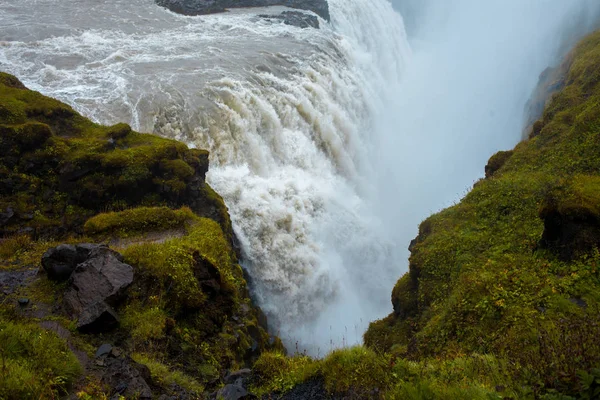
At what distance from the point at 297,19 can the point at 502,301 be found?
38.5 m

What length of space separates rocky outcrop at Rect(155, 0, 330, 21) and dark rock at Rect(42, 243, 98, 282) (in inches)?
1410

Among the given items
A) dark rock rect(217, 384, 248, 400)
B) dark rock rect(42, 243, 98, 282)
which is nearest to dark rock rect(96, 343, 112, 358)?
dark rock rect(217, 384, 248, 400)

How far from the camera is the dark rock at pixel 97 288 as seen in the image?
6078 millimetres

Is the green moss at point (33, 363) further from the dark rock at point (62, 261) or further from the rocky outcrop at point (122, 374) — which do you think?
the dark rock at point (62, 261)

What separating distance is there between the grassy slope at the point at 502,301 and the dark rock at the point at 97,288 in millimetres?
2560

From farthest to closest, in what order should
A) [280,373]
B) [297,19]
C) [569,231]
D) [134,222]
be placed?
[297,19] < [134,222] < [569,231] < [280,373]

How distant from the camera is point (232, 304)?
8.52 meters

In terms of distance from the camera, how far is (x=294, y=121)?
21.4 meters

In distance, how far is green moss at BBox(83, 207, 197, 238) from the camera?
9.60 m

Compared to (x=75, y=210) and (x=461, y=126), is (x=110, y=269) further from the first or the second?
(x=461, y=126)

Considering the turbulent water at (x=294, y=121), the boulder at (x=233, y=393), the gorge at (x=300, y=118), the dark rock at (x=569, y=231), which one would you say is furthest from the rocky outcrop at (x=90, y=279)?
the dark rock at (x=569, y=231)

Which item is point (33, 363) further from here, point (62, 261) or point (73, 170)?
point (73, 170)

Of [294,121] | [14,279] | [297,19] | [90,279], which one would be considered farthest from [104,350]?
[297,19]

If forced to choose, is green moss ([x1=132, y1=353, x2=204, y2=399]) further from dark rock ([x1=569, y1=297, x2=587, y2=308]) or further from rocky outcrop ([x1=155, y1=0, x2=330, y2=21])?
rocky outcrop ([x1=155, y1=0, x2=330, y2=21])
